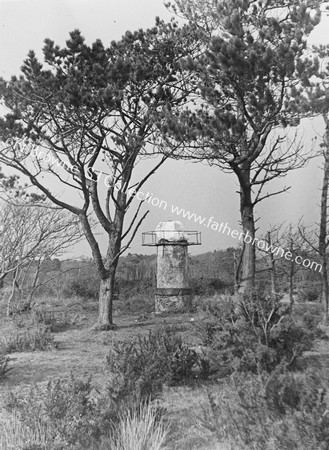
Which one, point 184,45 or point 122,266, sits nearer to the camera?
Answer: point 184,45

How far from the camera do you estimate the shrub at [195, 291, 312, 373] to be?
6703 mm

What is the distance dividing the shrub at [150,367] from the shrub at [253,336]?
47cm

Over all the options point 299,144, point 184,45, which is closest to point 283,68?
point 299,144

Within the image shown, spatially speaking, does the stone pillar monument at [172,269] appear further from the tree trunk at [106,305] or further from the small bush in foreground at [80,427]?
the small bush in foreground at [80,427]

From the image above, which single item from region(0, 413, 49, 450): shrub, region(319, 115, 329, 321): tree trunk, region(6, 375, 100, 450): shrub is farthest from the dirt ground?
region(319, 115, 329, 321): tree trunk

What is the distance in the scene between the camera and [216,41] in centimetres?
873

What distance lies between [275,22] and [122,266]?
22.3 meters

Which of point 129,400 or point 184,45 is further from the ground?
point 184,45

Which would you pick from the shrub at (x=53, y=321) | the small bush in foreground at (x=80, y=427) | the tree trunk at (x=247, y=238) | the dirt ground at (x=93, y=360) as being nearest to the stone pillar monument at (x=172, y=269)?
the dirt ground at (x=93, y=360)

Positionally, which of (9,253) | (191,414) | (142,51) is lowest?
(191,414)

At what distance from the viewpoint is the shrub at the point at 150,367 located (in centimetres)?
564

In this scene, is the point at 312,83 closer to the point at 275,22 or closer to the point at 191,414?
the point at 275,22

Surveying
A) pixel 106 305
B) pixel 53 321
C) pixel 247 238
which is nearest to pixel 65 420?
pixel 247 238

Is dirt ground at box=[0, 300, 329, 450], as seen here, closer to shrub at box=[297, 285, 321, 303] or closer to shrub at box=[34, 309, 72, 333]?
shrub at box=[34, 309, 72, 333]
